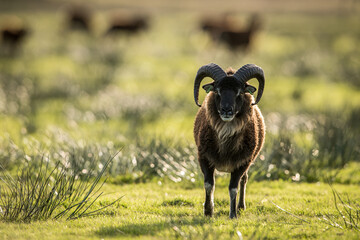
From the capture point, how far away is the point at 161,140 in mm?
10172

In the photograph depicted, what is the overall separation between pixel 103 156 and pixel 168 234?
155 inches

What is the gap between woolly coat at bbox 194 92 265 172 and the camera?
272 inches

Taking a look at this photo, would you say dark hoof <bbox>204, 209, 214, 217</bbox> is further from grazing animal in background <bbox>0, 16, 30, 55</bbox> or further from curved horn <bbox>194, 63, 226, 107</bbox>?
grazing animal in background <bbox>0, 16, 30, 55</bbox>


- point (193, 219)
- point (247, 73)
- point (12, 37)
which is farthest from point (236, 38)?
point (193, 219)

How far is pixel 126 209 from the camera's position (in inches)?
289

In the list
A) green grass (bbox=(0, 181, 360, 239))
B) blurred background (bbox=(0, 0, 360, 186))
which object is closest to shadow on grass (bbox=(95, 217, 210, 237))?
green grass (bbox=(0, 181, 360, 239))

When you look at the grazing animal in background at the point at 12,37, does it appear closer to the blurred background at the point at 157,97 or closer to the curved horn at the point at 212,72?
the blurred background at the point at 157,97

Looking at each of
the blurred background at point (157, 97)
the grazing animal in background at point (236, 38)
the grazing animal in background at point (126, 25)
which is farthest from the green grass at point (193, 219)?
the grazing animal in background at point (126, 25)

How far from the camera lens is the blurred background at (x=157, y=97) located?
9.75 metres

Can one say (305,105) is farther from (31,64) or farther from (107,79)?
(31,64)

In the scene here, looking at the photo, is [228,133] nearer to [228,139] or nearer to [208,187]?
[228,139]

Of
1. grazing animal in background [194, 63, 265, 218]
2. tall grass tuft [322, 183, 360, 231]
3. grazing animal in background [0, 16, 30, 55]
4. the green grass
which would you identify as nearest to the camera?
the green grass

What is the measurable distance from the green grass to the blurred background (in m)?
0.94

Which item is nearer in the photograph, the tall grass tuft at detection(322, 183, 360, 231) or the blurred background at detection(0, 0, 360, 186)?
the tall grass tuft at detection(322, 183, 360, 231)
